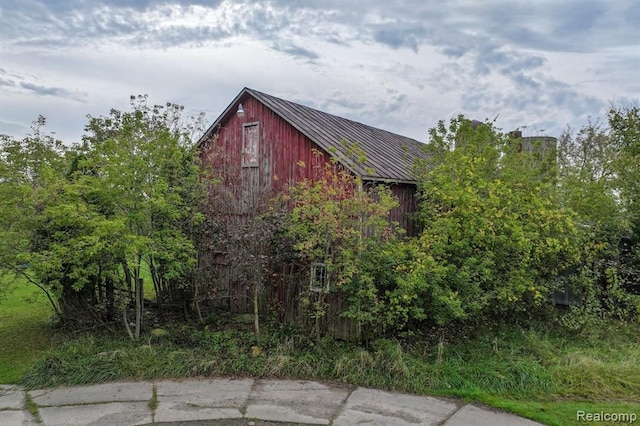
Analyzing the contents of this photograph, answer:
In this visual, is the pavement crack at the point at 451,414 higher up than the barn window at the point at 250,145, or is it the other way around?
the barn window at the point at 250,145

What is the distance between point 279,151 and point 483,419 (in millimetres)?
6470

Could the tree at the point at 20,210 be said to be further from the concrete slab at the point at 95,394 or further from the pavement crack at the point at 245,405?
the pavement crack at the point at 245,405

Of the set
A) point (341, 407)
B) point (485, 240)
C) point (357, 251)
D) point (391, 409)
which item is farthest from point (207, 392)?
point (485, 240)

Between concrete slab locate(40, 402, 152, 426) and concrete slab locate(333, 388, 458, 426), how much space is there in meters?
2.38

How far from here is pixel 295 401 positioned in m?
5.33

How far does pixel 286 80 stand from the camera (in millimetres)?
13727

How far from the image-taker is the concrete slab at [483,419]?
474 centimetres

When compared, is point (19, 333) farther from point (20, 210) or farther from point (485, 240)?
point (485, 240)

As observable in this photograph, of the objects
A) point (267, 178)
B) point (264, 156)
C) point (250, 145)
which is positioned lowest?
point (267, 178)

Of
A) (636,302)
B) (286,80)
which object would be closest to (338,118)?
(286,80)

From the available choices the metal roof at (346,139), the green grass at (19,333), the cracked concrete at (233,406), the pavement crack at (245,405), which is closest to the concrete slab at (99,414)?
the cracked concrete at (233,406)

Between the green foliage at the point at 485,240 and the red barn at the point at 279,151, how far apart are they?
97cm

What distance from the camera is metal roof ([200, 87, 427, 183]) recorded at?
7895 millimetres

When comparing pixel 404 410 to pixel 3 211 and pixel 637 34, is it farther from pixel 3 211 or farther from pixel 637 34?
pixel 637 34
